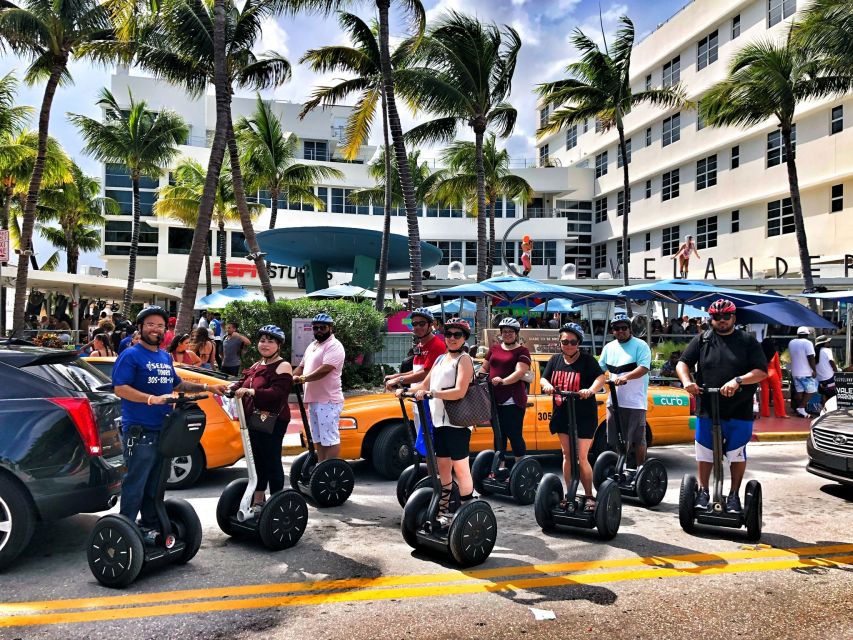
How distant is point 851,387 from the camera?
8672mm

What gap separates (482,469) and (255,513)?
255cm

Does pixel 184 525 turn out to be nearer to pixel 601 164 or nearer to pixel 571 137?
pixel 601 164

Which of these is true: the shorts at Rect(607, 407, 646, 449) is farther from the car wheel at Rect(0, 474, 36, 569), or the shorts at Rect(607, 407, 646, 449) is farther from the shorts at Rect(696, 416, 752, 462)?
the car wheel at Rect(0, 474, 36, 569)

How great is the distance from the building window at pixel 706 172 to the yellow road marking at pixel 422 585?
3380cm

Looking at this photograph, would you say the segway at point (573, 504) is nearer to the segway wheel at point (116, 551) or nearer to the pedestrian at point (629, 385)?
the pedestrian at point (629, 385)

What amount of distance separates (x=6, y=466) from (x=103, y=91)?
26.7 meters

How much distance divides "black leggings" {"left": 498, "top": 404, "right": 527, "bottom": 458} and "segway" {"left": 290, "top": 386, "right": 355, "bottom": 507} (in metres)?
1.65

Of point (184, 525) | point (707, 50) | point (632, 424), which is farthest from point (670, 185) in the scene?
point (184, 525)

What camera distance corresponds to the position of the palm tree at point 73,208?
32688 mm

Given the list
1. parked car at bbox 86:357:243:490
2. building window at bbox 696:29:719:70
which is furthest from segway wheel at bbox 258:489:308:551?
building window at bbox 696:29:719:70

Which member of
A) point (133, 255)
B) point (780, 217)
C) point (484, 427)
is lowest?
point (484, 427)

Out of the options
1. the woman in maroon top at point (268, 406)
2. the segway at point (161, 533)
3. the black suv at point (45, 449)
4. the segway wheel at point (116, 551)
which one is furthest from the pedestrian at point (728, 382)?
the black suv at point (45, 449)

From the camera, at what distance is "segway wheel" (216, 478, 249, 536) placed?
5.32 metres

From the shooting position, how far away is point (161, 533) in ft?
15.0
